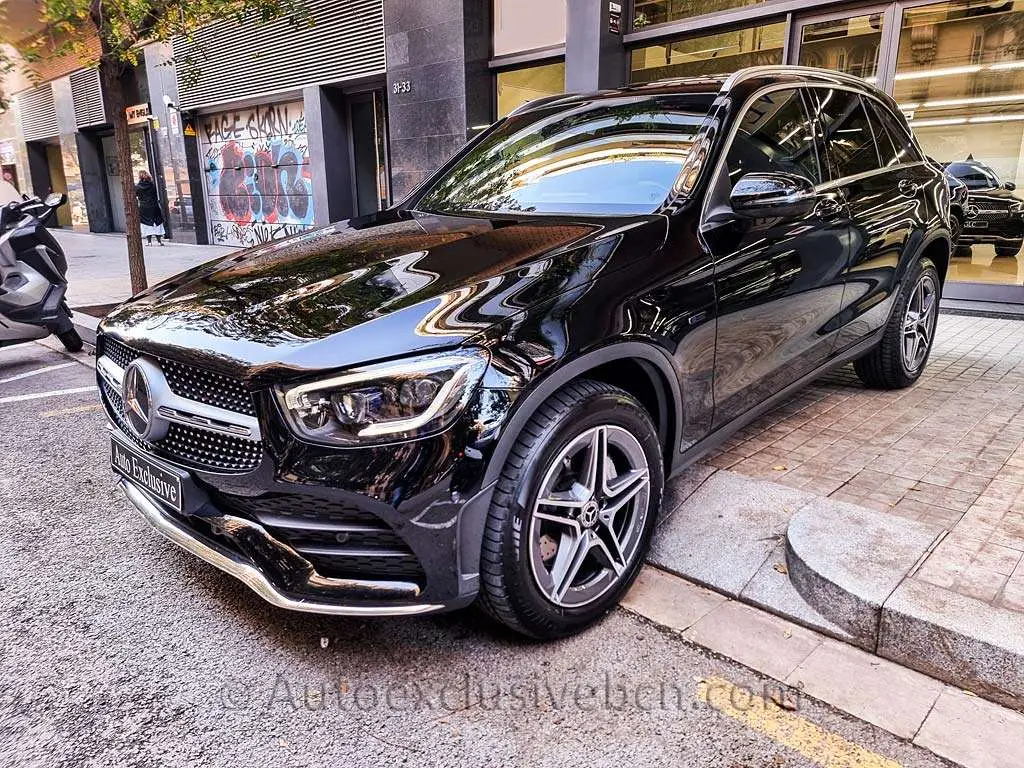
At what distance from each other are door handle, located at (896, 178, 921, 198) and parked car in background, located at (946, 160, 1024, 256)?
381 centimetres

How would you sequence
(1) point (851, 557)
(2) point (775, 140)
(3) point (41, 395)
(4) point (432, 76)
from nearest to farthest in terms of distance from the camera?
(1) point (851, 557) < (2) point (775, 140) < (3) point (41, 395) < (4) point (432, 76)

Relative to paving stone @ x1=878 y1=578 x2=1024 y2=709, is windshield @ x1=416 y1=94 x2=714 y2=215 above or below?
above

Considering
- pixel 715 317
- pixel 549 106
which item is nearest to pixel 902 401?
pixel 715 317

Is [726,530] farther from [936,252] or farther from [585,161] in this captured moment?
[936,252]

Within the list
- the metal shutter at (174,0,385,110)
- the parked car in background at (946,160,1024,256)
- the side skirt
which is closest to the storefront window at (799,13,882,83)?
the parked car in background at (946,160,1024,256)

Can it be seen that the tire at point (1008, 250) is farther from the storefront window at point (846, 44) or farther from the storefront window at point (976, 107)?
the storefront window at point (846, 44)

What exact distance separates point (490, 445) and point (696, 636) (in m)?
1.09

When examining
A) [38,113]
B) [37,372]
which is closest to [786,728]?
[37,372]

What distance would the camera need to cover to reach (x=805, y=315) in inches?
135

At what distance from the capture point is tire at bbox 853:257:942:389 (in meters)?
4.54

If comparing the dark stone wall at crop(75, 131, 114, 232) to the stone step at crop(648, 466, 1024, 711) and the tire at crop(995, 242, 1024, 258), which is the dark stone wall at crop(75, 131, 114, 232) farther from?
the stone step at crop(648, 466, 1024, 711)

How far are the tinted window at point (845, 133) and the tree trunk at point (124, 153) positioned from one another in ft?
19.9

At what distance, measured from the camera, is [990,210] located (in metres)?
7.68

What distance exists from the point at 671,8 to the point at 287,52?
7.74m
